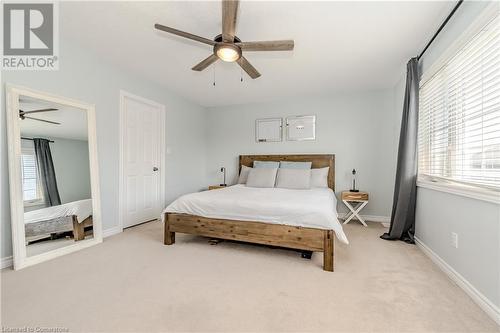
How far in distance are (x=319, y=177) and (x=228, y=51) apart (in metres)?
2.75

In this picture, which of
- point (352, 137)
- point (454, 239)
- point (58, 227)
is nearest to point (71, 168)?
point (58, 227)

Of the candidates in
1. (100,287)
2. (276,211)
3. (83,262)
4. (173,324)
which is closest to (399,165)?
(276,211)

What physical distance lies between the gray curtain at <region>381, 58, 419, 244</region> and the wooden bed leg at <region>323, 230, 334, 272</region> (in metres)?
1.38

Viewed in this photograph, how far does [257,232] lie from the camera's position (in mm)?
2387

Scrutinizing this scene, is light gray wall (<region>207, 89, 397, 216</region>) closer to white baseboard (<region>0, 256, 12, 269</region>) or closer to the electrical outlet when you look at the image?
the electrical outlet

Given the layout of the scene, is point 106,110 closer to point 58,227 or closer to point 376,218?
point 58,227

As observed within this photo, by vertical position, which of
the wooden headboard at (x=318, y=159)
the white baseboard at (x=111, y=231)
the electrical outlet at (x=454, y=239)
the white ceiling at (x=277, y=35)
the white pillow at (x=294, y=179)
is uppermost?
the white ceiling at (x=277, y=35)

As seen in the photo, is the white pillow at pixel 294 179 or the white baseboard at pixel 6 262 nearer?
the white baseboard at pixel 6 262

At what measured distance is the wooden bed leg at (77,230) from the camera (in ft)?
8.52

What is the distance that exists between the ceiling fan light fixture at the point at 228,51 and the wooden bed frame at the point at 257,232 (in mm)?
1660

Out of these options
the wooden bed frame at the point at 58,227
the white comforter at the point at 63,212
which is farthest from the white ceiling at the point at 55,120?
the wooden bed frame at the point at 58,227

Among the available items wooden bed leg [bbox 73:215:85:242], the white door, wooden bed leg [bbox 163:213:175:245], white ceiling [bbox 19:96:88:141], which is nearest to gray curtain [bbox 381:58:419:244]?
wooden bed leg [bbox 163:213:175:245]

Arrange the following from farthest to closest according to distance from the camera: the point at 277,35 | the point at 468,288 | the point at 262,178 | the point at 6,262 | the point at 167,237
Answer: the point at 262,178 → the point at 167,237 → the point at 277,35 → the point at 6,262 → the point at 468,288

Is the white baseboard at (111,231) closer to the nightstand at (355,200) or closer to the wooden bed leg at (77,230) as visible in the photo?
the wooden bed leg at (77,230)
